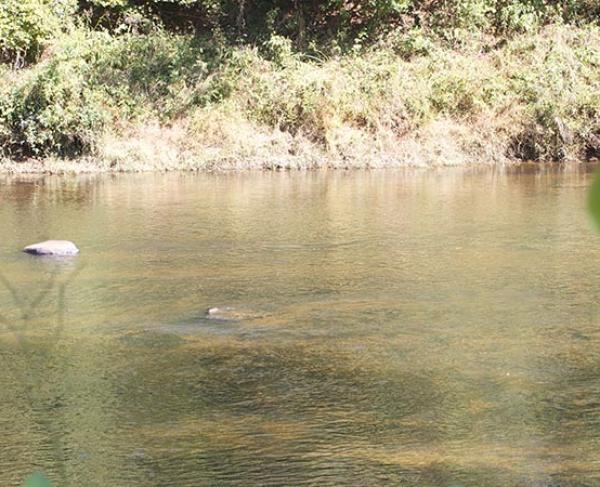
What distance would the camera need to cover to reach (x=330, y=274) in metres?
9.32

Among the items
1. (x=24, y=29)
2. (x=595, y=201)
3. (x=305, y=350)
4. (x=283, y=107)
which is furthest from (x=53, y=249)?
(x=24, y=29)

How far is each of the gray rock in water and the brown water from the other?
21cm

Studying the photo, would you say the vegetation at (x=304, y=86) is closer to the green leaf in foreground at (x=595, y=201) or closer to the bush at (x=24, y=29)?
the bush at (x=24, y=29)

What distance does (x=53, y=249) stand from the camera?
33.6 feet

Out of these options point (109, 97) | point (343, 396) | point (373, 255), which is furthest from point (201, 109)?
point (343, 396)

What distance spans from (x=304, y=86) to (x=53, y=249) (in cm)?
1124

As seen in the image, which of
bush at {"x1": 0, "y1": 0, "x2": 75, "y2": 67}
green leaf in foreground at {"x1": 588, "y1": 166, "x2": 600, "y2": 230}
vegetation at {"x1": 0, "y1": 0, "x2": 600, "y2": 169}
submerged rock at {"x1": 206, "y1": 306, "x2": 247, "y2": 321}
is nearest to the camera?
green leaf in foreground at {"x1": 588, "y1": 166, "x2": 600, "y2": 230}

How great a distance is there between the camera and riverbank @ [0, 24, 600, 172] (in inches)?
756

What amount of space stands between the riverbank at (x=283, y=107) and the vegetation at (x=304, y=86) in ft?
0.11

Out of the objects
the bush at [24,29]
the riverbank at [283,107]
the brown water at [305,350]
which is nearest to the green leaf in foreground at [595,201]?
the brown water at [305,350]

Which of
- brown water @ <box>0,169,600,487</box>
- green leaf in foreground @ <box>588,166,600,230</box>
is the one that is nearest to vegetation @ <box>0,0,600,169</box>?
brown water @ <box>0,169,600,487</box>

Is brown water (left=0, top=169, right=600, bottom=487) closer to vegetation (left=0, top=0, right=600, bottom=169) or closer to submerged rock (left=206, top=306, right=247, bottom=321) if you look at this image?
submerged rock (left=206, top=306, right=247, bottom=321)

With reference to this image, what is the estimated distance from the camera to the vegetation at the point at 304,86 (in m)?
19.3

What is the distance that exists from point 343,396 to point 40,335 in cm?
Result: 246
